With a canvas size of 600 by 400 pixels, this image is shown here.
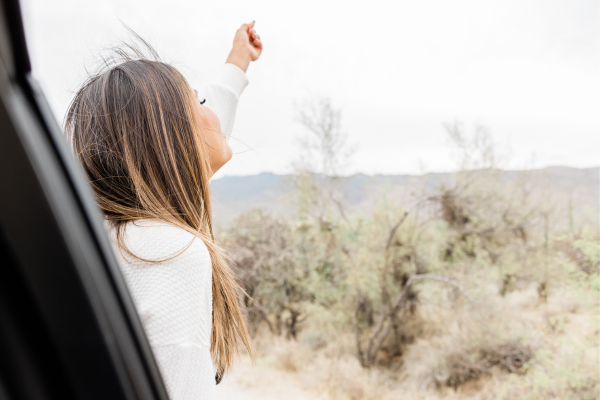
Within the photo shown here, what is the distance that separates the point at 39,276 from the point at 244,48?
3.34 feet

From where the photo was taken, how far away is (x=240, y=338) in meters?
0.64

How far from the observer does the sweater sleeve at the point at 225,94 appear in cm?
96

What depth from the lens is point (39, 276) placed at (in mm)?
205

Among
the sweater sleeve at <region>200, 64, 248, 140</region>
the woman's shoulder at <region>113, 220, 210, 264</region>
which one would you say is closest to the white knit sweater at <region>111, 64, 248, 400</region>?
the woman's shoulder at <region>113, 220, 210, 264</region>

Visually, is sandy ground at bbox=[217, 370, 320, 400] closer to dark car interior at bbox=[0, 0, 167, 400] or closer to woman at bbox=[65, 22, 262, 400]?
woman at bbox=[65, 22, 262, 400]

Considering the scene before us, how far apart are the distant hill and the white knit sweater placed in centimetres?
362

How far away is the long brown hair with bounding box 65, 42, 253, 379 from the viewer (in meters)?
0.52

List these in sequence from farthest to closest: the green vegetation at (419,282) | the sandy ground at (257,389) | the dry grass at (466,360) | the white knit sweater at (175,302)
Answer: the green vegetation at (419,282)
the sandy ground at (257,389)
the dry grass at (466,360)
the white knit sweater at (175,302)

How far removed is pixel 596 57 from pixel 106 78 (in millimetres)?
4689

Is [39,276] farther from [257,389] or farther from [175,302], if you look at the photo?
[257,389]

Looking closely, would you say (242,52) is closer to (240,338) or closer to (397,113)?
(240,338)

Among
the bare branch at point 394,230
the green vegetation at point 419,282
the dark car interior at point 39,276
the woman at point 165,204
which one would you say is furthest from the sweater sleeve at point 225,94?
the bare branch at point 394,230

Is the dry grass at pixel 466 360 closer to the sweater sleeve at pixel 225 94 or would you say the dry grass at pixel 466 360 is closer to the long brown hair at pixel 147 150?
the sweater sleeve at pixel 225 94

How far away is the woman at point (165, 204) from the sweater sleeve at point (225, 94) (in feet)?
0.97
